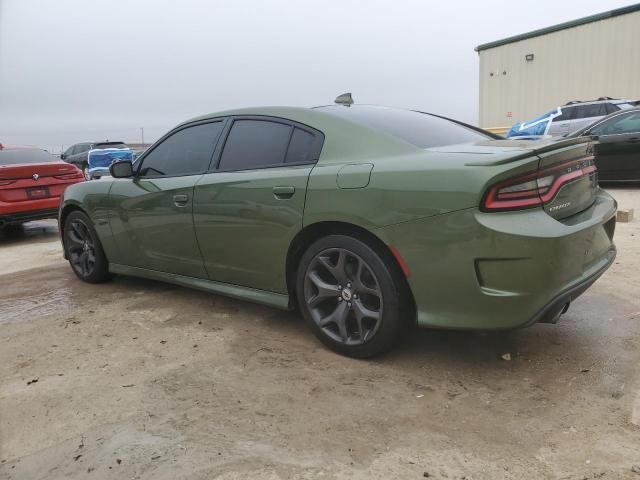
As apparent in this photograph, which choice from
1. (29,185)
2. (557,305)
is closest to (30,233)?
(29,185)

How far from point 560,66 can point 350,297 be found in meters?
19.2

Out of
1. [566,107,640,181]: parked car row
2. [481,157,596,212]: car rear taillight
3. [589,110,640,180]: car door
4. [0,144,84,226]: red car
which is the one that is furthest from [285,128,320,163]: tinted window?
[589,110,640,180]: car door

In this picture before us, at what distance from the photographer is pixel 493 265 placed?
7.83 feet

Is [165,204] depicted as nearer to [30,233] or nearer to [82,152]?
[30,233]

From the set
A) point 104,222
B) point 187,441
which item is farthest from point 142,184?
point 187,441

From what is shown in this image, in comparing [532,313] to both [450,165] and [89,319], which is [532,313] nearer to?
[450,165]

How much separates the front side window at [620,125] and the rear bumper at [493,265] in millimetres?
7349

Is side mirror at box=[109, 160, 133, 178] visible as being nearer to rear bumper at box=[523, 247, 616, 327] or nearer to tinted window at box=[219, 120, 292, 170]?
tinted window at box=[219, 120, 292, 170]

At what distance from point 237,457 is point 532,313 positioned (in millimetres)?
1403

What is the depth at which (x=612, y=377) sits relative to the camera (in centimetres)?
262

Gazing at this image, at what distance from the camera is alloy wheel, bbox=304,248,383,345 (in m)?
2.80

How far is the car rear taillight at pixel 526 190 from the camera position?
2.38m

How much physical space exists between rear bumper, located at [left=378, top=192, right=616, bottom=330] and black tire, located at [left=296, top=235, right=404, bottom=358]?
136 mm

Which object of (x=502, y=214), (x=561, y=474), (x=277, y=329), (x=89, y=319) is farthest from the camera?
(x=89, y=319)
